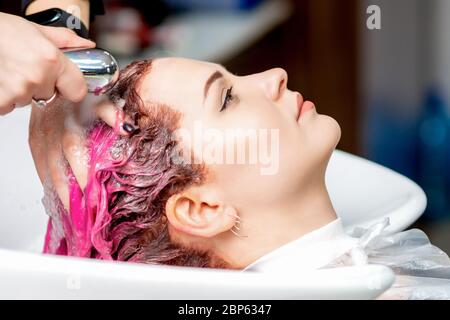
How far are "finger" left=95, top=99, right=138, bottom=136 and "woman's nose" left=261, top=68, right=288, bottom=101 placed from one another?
0.17 m

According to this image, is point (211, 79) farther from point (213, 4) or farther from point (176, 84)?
point (213, 4)

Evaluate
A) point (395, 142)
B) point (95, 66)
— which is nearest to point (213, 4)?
point (395, 142)

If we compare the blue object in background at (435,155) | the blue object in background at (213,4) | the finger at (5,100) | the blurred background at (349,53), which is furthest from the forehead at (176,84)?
the blue object in background at (435,155)

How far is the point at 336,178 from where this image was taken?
1.33 m

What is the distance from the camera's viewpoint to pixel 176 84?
1020mm

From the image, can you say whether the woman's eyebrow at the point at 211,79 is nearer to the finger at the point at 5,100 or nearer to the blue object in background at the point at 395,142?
the finger at the point at 5,100

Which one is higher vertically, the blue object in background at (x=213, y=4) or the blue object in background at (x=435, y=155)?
the blue object in background at (x=213, y=4)

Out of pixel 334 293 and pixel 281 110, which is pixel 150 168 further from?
pixel 334 293

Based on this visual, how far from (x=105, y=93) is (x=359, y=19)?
134 centimetres

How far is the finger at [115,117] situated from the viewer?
3.26 ft

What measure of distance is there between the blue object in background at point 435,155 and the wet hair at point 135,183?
152 centimetres

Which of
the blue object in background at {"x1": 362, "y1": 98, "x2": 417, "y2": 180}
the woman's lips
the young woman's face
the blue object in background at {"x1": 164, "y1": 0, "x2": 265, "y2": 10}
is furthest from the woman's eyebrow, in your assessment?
the blue object in background at {"x1": 362, "y1": 98, "x2": 417, "y2": 180}

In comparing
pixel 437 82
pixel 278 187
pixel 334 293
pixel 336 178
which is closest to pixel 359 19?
pixel 437 82

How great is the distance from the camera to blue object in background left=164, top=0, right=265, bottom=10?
223 cm
